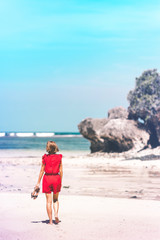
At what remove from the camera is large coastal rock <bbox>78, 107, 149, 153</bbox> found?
27.8m

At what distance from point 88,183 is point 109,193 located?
2272 millimetres

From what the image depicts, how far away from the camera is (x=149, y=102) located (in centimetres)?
2772

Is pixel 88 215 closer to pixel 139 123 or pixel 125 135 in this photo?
pixel 125 135

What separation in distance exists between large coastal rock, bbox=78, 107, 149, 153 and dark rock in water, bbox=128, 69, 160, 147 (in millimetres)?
768

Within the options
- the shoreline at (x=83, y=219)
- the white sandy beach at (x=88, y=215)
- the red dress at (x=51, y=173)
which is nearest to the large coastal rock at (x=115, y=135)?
the white sandy beach at (x=88, y=215)

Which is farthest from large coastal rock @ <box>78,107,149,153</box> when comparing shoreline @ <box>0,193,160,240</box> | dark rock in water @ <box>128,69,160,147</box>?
shoreline @ <box>0,193,160,240</box>

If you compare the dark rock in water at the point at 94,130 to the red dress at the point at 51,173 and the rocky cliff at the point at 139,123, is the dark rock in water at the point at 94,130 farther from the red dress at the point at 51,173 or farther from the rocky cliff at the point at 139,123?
the red dress at the point at 51,173

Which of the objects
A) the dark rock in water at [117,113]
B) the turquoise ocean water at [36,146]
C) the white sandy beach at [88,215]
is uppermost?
the dark rock in water at [117,113]

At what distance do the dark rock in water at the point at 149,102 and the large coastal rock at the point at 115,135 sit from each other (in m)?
0.77

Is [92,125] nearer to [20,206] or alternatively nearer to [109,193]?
[109,193]

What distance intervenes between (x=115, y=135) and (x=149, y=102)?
341 cm

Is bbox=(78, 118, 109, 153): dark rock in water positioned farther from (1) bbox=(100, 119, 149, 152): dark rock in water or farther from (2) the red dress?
(2) the red dress

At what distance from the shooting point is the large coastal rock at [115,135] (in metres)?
27.8

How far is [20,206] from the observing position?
855 cm
